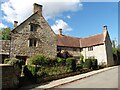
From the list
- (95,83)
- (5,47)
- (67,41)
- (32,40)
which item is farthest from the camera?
(67,41)

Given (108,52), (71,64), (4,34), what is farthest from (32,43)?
(4,34)

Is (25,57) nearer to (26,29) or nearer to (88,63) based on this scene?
(26,29)

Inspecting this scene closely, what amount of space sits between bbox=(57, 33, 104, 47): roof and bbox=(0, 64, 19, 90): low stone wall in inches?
1005

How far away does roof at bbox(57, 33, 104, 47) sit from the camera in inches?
1643

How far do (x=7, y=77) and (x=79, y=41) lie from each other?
3555 cm

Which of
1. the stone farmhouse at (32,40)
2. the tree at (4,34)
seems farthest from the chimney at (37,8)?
the tree at (4,34)

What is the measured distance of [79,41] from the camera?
48.0 m

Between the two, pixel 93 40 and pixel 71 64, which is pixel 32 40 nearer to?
pixel 71 64

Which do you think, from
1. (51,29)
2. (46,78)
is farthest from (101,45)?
(46,78)

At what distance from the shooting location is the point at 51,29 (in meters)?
31.0

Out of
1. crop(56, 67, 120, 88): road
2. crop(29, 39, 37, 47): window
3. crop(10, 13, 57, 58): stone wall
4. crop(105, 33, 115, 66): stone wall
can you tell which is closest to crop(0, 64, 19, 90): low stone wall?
crop(56, 67, 120, 88): road

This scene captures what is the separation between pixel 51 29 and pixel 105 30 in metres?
17.5

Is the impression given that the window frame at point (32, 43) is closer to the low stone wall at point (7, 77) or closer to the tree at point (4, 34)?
the low stone wall at point (7, 77)

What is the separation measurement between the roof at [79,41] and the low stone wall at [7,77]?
25.5 meters
